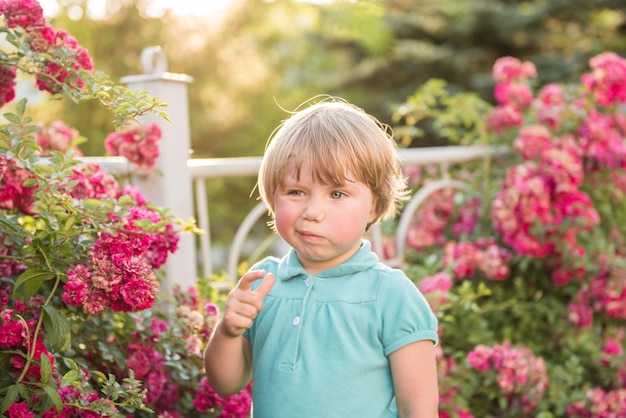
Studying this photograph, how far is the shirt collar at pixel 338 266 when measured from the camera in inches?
71.2

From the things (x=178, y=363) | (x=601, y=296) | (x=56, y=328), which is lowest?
(x=601, y=296)

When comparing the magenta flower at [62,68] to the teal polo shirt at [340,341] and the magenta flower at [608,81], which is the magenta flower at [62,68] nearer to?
the teal polo shirt at [340,341]

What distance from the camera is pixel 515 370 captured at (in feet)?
10.7

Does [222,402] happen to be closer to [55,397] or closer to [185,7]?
[55,397]

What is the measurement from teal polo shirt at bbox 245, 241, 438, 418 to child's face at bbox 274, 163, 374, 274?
8cm

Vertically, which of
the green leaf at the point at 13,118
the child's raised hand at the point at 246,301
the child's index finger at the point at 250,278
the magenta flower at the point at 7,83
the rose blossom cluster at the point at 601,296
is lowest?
the rose blossom cluster at the point at 601,296

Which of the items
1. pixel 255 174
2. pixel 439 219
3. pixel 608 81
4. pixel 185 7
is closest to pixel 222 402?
pixel 255 174

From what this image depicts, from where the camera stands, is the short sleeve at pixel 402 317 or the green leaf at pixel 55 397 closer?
→ the green leaf at pixel 55 397

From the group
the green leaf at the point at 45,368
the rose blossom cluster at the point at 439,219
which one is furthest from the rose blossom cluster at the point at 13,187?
the rose blossom cluster at the point at 439,219

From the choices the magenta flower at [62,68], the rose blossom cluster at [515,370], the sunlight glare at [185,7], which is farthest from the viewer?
the sunlight glare at [185,7]

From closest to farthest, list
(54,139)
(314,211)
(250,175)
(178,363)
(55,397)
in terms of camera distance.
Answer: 1. (55,397)
2. (314,211)
3. (178,363)
4. (54,139)
5. (250,175)

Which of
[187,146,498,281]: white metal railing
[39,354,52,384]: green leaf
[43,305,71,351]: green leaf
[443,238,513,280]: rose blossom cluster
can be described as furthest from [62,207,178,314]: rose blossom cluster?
[443,238,513,280]: rose blossom cluster

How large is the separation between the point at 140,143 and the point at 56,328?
3.08ft

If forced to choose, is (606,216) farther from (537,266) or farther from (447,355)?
(447,355)
